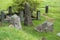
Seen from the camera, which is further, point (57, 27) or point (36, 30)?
point (57, 27)

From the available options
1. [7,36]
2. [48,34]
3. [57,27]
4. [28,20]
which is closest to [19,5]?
[28,20]

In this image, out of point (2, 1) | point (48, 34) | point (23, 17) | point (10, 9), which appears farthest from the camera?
point (2, 1)

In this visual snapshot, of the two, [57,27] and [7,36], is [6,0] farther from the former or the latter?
[7,36]

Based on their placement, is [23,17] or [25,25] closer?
[25,25]

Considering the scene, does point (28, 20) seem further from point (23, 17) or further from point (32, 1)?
point (32, 1)

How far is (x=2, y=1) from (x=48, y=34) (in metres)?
21.4

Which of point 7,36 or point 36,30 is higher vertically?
point 7,36

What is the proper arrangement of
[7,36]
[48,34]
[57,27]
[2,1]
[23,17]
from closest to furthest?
[7,36], [48,34], [57,27], [23,17], [2,1]

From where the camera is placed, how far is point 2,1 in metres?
39.3

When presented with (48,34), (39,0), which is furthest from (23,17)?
(48,34)

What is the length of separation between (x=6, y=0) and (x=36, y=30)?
A: 814 inches

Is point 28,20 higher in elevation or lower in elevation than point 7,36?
lower

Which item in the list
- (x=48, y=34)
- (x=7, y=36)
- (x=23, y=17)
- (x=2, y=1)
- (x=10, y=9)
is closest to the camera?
(x=7, y=36)

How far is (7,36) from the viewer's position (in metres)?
9.86
